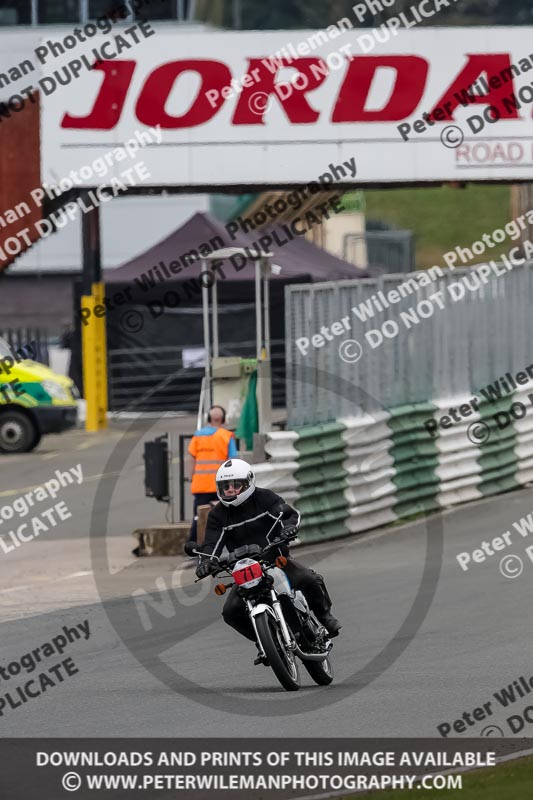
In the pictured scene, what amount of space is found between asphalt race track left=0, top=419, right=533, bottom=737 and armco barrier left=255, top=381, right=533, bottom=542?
33cm

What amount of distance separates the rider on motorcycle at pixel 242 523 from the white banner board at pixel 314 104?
1770 centimetres

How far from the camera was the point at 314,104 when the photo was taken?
27547 mm

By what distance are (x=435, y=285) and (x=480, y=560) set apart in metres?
4.76

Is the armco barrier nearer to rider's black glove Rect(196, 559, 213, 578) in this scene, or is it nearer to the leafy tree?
rider's black glove Rect(196, 559, 213, 578)

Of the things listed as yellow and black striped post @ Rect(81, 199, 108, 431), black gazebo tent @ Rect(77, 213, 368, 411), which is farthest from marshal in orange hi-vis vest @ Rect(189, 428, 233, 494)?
black gazebo tent @ Rect(77, 213, 368, 411)

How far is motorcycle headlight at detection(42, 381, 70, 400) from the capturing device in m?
28.1

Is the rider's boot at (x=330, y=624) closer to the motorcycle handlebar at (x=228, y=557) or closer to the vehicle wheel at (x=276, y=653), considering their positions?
the vehicle wheel at (x=276, y=653)

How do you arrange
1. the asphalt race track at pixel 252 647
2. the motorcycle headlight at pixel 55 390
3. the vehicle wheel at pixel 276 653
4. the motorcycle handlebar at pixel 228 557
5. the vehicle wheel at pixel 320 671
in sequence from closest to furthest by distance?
the asphalt race track at pixel 252 647 → the vehicle wheel at pixel 276 653 → the motorcycle handlebar at pixel 228 557 → the vehicle wheel at pixel 320 671 → the motorcycle headlight at pixel 55 390

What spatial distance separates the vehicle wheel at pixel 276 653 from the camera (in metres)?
10.0

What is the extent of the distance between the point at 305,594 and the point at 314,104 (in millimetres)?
17763
